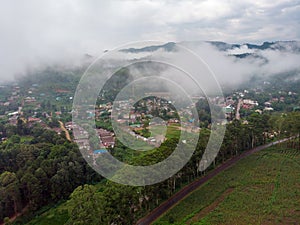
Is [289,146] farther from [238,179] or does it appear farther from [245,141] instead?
[238,179]

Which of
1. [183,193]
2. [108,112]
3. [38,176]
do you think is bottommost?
[183,193]

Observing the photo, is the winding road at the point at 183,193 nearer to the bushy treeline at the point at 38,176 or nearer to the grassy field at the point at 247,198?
the grassy field at the point at 247,198

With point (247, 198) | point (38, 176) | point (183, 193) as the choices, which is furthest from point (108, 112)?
point (247, 198)

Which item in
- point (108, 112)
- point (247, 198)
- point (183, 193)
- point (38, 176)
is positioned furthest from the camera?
point (108, 112)

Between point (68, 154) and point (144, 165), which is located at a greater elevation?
point (144, 165)

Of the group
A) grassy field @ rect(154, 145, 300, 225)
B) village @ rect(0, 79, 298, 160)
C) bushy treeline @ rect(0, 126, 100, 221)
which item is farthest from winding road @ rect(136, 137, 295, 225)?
bushy treeline @ rect(0, 126, 100, 221)

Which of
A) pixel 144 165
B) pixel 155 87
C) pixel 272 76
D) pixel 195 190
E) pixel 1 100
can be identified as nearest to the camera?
pixel 144 165

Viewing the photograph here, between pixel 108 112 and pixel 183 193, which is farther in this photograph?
pixel 108 112

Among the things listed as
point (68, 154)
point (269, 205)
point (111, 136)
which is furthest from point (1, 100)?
point (269, 205)

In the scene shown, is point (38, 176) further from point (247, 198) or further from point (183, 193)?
point (247, 198)
